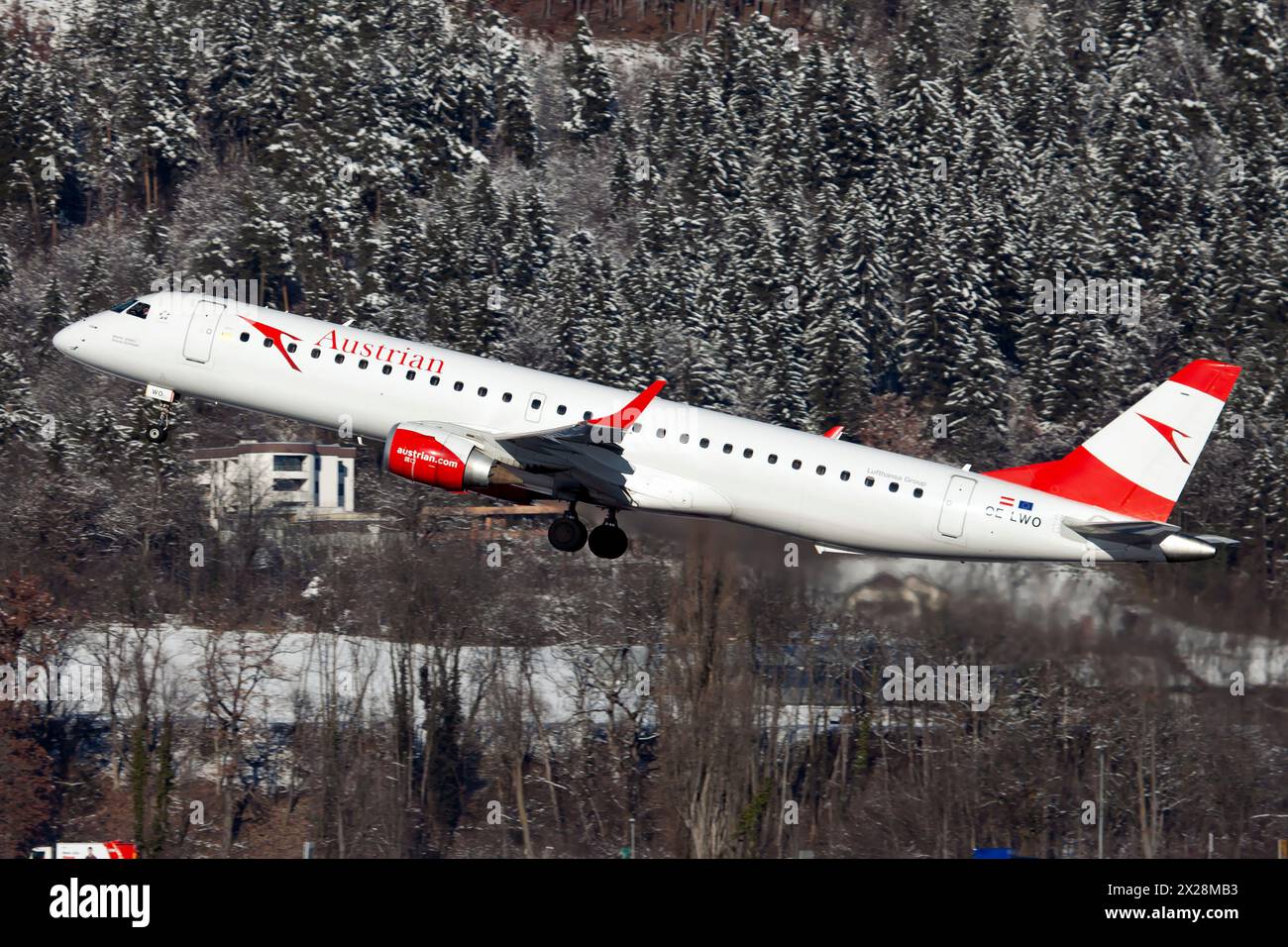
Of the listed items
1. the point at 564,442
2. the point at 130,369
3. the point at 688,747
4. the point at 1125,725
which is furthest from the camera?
the point at 1125,725

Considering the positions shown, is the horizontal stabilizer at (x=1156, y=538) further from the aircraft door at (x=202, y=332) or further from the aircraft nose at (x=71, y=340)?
the aircraft nose at (x=71, y=340)

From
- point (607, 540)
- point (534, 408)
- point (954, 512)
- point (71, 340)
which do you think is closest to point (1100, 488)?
point (954, 512)

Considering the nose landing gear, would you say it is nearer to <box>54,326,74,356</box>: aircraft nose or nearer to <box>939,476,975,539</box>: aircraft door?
<box>54,326,74,356</box>: aircraft nose

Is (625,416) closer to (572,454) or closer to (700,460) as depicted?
(572,454)

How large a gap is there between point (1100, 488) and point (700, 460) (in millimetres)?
10069

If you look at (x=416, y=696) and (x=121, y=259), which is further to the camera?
(x=121, y=259)

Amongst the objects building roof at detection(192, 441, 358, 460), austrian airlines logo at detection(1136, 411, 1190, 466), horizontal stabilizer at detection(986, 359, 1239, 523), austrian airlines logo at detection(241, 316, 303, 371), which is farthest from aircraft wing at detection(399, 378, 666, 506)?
building roof at detection(192, 441, 358, 460)

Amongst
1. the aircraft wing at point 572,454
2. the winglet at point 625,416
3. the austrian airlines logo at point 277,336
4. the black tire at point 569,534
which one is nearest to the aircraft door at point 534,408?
the aircraft wing at point 572,454

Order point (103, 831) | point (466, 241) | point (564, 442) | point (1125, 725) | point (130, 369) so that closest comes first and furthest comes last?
point (564, 442) → point (130, 369) → point (1125, 725) → point (103, 831) → point (466, 241)
